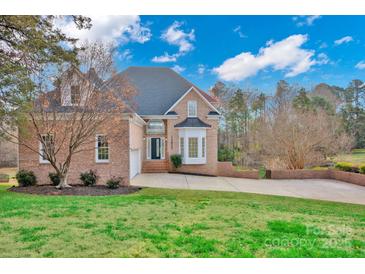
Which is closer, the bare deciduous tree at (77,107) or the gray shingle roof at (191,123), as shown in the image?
the bare deciduous tree at (77,107)

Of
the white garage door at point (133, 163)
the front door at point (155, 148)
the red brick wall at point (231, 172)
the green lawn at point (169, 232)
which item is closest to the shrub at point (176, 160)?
the front door at point (155, 148)

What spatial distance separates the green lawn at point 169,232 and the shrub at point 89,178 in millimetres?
4289

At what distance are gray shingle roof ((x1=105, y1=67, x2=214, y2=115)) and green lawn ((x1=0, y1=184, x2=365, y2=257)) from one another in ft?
39.4

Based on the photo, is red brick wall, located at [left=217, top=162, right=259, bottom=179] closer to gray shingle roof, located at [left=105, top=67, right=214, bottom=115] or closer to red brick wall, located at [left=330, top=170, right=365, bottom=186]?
red brick wall, located at [left=330, top=170, right=365, bottom=186]

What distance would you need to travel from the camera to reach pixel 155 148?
18.2 meters

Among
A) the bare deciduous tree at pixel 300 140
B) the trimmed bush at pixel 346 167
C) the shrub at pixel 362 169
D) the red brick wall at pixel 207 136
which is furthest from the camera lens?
the red brick wall at pixel 207 136

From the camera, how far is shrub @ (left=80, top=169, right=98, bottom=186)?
10.9m

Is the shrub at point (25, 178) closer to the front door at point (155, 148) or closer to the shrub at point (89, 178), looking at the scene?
the shrub at point (89, 178)

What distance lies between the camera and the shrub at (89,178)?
35.8 ft

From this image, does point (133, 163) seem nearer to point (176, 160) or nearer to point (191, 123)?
point (176, 160)

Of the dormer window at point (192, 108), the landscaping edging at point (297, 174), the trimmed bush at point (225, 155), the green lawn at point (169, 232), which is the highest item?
the dormer window at point (192, 108)

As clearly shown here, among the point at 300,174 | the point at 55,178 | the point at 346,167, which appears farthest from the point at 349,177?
the point at 55,178

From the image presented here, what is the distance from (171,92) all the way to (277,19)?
12842 mm
